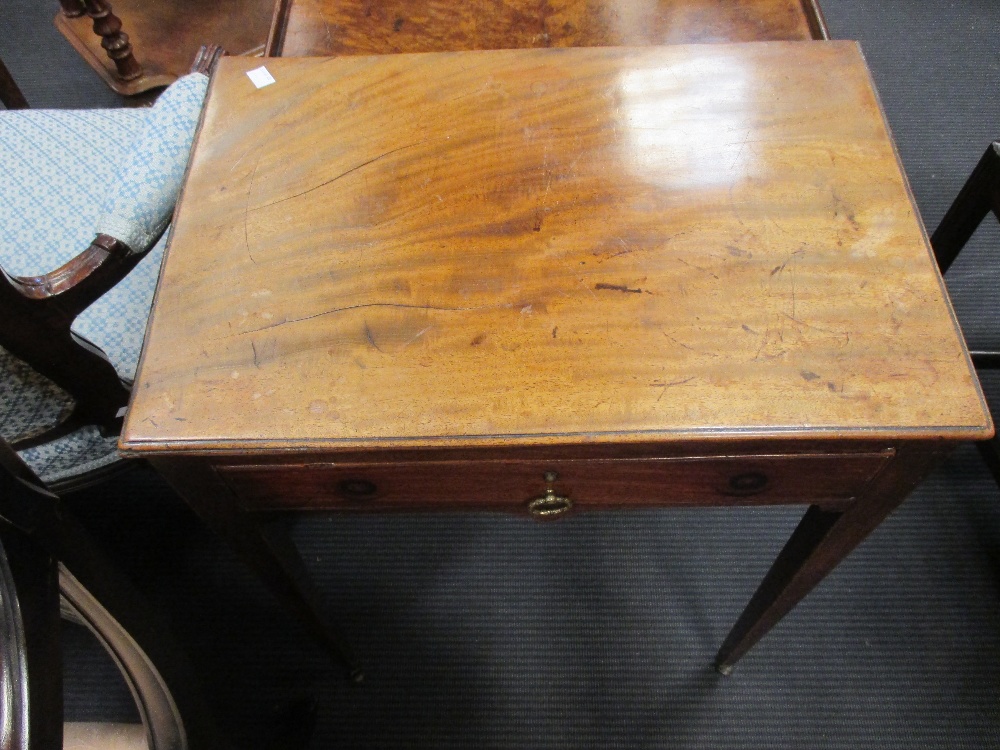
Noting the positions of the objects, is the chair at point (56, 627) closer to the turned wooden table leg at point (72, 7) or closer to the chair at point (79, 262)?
the chair at point (79, 262)

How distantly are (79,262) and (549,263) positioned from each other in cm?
52

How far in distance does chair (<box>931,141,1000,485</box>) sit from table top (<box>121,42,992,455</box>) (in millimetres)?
419

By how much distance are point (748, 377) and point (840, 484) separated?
159 millimetres

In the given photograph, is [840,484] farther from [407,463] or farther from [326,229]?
[326,229]

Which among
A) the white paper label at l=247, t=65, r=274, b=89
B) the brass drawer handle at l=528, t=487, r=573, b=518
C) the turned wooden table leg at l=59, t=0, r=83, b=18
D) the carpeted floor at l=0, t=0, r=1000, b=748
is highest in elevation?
the turned wooden table leg at l=59, t=0, r=83, b=18

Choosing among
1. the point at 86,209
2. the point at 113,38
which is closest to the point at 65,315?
the point at 86,209

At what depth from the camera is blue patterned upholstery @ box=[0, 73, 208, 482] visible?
2.75 ft

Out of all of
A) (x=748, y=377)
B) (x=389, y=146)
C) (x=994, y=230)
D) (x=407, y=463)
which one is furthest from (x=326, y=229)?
(x=994, y=230)

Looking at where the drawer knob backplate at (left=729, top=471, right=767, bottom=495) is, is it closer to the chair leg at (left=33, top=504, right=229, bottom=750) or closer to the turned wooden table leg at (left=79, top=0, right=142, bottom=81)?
the chair leg at (left=33, top=504, right=229, bottom=750)

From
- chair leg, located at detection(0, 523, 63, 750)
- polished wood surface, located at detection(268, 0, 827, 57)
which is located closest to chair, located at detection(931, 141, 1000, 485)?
polished wood surface, located at detection(268, 0, 827, 57)

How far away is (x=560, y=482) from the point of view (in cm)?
70

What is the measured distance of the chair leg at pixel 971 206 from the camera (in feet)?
3.59

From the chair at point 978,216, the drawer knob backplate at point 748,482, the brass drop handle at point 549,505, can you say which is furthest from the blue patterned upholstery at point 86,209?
the chair at point 978,216

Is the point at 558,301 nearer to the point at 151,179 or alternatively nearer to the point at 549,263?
the point at 549,263
